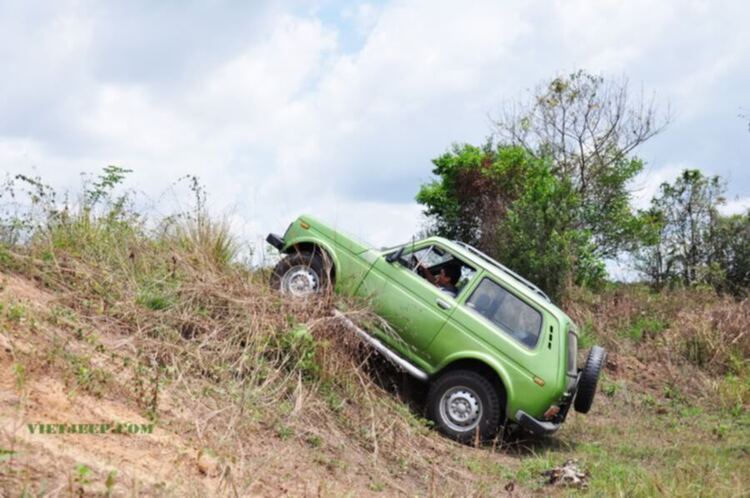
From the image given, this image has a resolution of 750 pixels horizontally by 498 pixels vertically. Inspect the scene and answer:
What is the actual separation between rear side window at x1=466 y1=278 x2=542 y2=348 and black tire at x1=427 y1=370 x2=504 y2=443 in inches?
28.2

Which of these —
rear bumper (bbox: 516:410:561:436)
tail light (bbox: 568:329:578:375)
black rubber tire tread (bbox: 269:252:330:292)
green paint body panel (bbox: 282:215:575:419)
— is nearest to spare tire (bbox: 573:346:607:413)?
tail light (bbox: 568:329:578:375)

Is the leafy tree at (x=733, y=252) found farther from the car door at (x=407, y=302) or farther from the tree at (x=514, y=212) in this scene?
the car door at (x=407, y=302)

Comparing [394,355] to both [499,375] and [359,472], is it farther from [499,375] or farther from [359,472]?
[359,472]

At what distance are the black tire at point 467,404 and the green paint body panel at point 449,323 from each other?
0.18 meters

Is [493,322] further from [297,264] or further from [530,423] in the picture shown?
[297,264]

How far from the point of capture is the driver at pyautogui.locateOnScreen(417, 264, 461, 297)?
11081mm

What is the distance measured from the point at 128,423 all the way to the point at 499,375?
4.98 metres

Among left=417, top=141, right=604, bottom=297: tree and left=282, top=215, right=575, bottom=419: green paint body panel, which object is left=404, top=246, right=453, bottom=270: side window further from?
left=417, top=141, right=604, bottom=297: tree

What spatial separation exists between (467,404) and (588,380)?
188cm

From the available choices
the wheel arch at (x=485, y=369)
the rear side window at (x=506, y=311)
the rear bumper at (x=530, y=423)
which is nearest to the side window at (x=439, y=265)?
the rear side window at (x=506, y=311)

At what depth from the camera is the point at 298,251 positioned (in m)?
10.9

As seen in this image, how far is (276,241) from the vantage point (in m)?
11.4

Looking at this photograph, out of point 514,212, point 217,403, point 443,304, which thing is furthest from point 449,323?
point 514,212

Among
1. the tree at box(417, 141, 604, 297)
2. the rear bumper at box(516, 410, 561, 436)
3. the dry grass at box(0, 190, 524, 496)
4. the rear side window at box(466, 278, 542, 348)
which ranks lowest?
the dry grass at box(0, 190, 524, 496)
